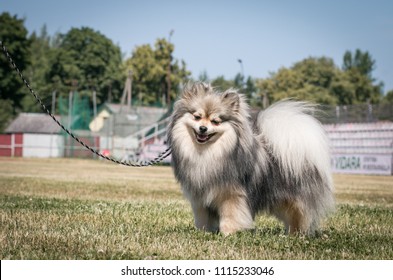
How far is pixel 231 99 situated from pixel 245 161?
2.22 feet

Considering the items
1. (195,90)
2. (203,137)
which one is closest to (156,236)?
(203,137)

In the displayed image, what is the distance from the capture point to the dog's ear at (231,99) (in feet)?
19.8

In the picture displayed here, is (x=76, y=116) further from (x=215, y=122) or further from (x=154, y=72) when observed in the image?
(x=215, y=122)

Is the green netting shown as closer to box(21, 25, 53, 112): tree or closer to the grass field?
box(21, 25, 53, 112): tree

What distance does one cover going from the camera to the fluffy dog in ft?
19.6

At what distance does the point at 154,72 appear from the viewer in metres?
58.6

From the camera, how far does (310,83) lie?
66938mm

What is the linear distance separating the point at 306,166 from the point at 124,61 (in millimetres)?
56913

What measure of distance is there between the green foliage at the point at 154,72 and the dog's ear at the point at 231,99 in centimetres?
5144

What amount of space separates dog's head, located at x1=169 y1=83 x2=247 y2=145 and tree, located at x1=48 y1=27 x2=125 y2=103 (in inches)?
2162

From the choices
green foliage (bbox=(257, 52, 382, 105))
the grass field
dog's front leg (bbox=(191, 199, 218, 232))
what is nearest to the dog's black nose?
dog's front leg (bbox=(191, 199, 218, 232))

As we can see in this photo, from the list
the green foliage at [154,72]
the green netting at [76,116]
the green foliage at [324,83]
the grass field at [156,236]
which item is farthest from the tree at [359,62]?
the grass field at [156,236]

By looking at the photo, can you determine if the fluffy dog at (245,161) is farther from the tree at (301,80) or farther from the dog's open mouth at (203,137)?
the tree at (301,80)
